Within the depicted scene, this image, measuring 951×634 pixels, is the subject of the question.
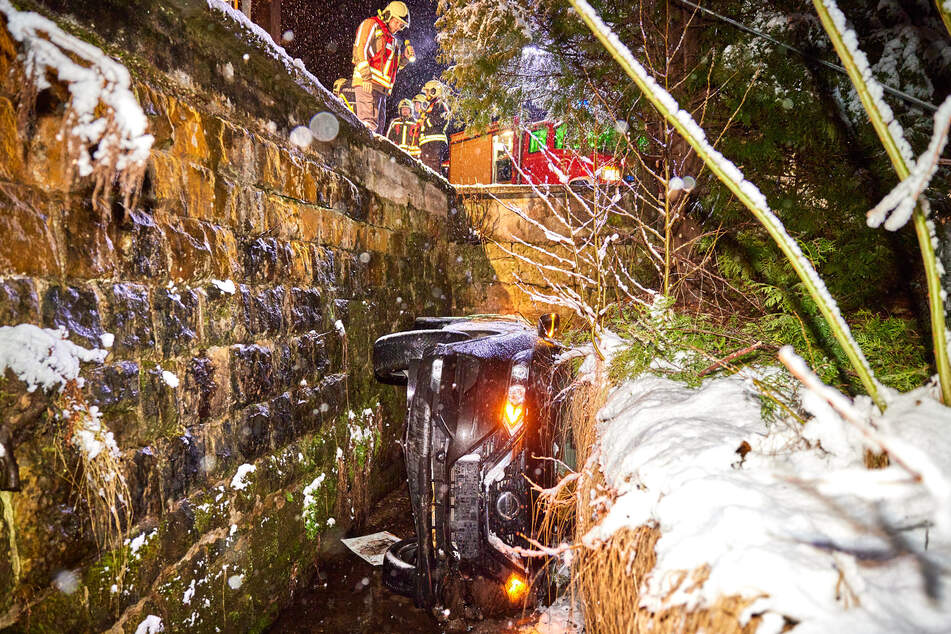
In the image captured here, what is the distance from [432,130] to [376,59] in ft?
A: 11.3

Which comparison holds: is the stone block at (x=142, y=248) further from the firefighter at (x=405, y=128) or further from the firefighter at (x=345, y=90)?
the firefighter at (x=405, y=128)

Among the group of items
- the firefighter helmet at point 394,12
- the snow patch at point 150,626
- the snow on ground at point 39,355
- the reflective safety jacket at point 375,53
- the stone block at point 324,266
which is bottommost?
the snow patch at point 150,626

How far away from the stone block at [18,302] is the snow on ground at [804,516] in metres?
1.96

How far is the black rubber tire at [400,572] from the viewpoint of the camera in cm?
273

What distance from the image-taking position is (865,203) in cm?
384

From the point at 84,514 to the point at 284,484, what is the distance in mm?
1220

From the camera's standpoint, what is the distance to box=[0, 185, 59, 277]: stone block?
4.67 feet

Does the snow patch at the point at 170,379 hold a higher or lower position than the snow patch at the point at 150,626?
higher

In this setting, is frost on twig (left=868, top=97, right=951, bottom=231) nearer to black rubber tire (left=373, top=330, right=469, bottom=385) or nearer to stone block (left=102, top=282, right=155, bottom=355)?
stone block (left=102, top=282, right=155, bottom=355)

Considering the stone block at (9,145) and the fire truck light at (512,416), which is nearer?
the stone block at (9,145)

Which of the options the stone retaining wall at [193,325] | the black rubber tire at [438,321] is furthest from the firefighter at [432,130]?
the stone retaining wall at [193,325]

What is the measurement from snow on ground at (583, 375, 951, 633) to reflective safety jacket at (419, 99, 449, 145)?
11.4 m

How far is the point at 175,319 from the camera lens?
206cm

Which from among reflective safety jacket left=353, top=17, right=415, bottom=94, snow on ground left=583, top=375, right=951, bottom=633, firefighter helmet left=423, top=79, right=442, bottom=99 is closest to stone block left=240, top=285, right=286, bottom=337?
snow on ground left=583, top=375, right=951, bottom=633
